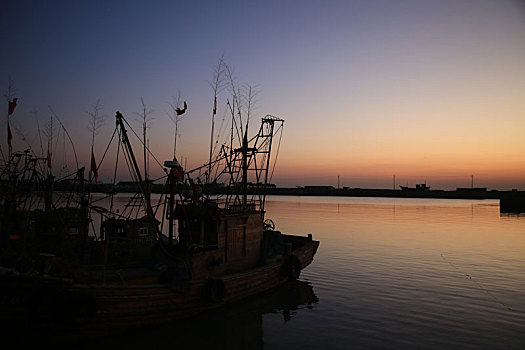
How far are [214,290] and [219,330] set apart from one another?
145cm

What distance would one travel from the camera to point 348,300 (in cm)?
1745

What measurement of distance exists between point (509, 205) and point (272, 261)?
83101 mm

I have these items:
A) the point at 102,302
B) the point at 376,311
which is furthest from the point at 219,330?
the point at 376,311

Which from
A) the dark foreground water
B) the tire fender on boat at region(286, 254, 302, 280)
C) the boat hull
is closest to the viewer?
the boat hull

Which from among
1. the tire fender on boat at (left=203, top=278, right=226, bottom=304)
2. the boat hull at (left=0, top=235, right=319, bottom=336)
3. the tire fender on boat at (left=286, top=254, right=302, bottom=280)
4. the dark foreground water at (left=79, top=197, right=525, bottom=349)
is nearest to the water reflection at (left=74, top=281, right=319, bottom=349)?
the dark foreground water at (left=79, top=197, right=525, bottom=349)

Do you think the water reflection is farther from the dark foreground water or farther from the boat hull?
the boat hull

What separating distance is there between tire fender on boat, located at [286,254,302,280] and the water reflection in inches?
69.4

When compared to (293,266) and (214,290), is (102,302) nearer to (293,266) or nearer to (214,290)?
(214,290)

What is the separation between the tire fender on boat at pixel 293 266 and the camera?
758 inches

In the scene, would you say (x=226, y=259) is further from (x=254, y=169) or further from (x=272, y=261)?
(x=254, y=169)

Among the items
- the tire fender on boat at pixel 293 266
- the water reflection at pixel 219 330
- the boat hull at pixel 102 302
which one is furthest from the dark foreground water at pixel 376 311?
the tire fender on boat at pixel 293 266

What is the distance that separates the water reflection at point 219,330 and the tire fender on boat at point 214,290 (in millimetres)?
889

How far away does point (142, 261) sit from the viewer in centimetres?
1509

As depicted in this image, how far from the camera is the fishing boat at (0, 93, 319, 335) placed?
10.5m
